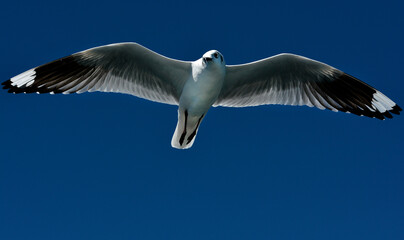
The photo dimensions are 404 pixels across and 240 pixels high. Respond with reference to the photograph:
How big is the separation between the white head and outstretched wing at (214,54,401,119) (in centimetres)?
60

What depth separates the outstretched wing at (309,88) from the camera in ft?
22.7

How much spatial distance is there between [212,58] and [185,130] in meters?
1.33

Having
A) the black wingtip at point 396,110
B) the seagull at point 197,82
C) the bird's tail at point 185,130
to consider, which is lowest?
the bird's tail at point 185,130

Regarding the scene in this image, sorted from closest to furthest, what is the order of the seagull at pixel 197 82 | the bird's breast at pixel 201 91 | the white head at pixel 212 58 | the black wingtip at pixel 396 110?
the white head at pixel 212 58 → the bird's breast at pixel 201 91 → the seagull at pixel 197 82 → the black wingtip at pixel 396 110

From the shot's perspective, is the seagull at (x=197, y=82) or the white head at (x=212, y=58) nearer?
the white head at (x=212, y=58)

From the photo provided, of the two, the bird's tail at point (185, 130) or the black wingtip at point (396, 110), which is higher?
the black wingtip at point (396, 110)

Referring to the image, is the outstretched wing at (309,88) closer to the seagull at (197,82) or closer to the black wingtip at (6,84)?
the seagull at (197,82)

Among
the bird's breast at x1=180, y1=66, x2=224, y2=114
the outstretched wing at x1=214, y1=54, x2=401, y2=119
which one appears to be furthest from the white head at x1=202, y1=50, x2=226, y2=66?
the outstretched wing at x1=214, y1=54, x2=401, y2=119

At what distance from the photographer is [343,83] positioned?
23.1 ft

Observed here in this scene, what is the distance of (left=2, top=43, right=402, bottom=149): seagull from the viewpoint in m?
6.58

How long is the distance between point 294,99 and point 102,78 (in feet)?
9.30

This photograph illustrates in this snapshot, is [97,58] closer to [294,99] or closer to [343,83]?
[294,99]

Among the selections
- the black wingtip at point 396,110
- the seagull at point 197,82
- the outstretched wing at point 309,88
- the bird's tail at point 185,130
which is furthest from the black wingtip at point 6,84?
the black wingtip at point 396,110

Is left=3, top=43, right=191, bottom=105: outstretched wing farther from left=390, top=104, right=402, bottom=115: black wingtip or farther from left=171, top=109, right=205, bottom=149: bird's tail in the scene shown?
left=390, top=104, right=402, bottom=115: black wingtip
